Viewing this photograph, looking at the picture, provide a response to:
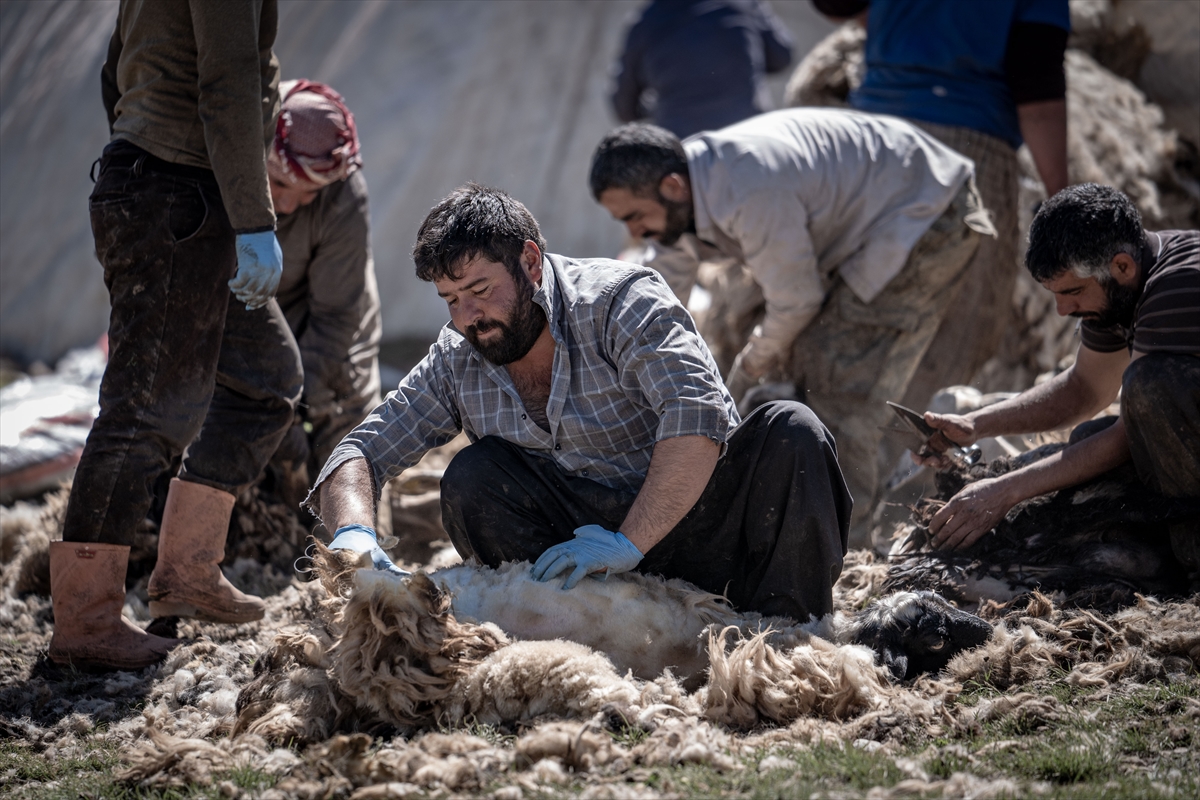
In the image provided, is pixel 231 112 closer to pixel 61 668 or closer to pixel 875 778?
pixel 61 668

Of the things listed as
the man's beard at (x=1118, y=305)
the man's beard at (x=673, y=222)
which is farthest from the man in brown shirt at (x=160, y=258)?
the man's beard at (x=1118, y=305)

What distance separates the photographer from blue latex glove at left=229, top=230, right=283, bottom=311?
3463 millimetres

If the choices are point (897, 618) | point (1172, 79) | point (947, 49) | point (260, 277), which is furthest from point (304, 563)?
point (1172, 79)

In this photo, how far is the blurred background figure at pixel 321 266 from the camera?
4641mm

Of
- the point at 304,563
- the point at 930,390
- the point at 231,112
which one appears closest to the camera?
the point at 231,112

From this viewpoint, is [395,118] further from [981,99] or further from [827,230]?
[827,230]

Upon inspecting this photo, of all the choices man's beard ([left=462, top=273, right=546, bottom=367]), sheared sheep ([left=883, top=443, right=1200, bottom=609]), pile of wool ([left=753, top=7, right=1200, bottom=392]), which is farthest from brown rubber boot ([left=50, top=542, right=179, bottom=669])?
pile of wool ([left=753, top=7, right=1200, bottom=392])

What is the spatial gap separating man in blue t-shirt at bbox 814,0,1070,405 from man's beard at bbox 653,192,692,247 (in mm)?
1735

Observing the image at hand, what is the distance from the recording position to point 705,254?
5270 millimetres

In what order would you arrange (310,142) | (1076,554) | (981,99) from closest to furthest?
1. (1076,554)
2. (310,142)
3. (981,99)

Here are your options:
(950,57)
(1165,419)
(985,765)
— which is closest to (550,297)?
(985,765)

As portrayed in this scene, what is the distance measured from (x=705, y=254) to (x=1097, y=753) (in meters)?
3.33

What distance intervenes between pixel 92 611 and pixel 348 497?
39.8 inches

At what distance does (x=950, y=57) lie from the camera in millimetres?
5457
